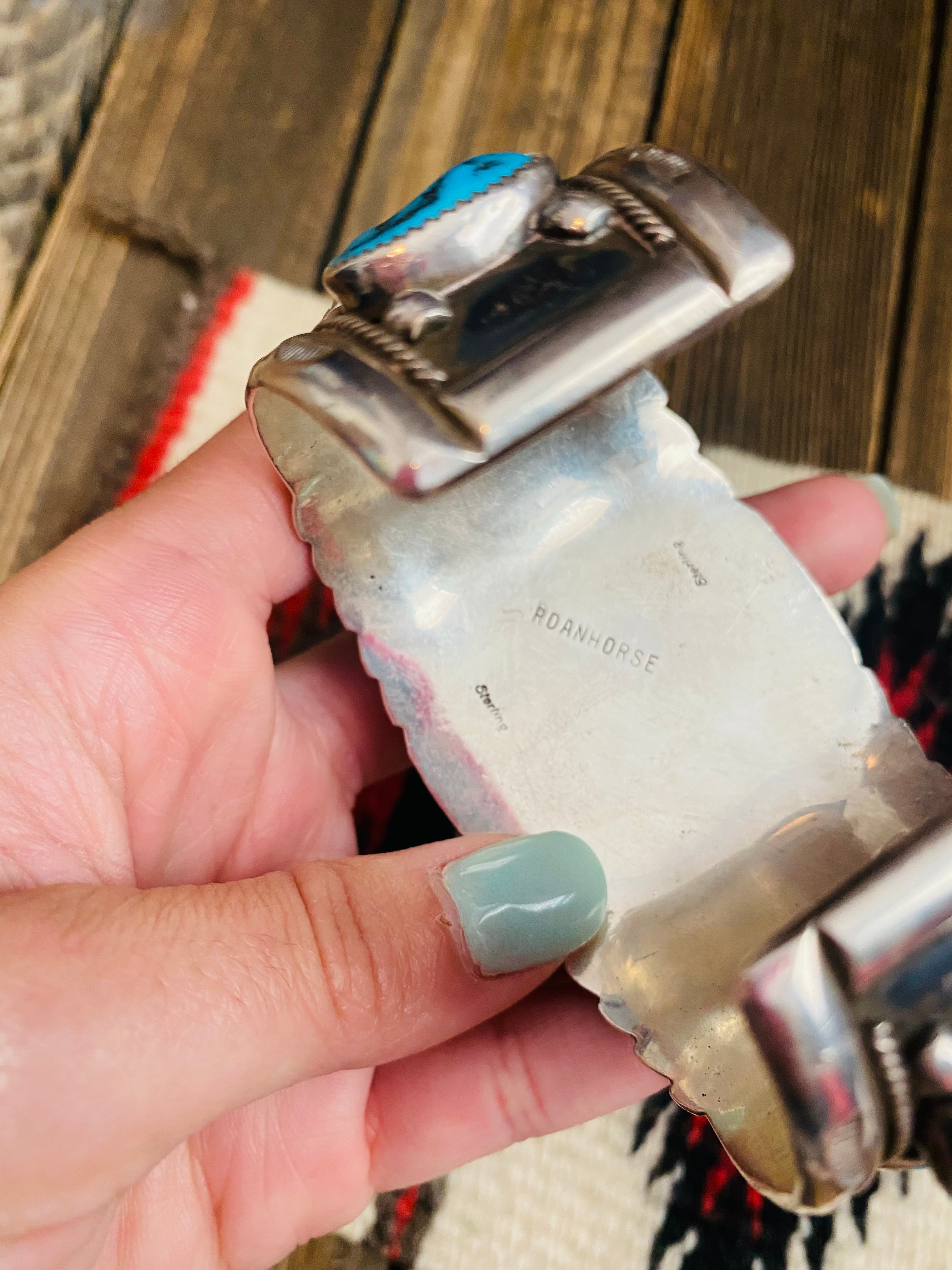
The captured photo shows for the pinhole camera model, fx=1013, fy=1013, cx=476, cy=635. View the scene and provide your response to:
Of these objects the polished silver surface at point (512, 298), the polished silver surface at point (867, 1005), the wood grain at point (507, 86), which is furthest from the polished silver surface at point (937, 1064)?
the wood grain at point (507, 86)

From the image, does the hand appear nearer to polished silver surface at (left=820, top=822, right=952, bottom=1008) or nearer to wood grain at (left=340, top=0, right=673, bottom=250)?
polished silver surface at (left=820, top=822, right=952, bottom=1008)

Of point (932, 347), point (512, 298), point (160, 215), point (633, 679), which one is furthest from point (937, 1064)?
point (160, 215)

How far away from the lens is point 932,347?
0.57m

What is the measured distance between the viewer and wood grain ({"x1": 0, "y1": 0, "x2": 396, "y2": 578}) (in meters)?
0.54

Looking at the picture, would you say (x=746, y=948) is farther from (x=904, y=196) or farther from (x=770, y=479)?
(x=904, y=196)

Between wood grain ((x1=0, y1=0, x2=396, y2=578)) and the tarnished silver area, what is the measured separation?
0.24 metres

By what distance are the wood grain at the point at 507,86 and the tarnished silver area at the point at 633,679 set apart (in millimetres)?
302

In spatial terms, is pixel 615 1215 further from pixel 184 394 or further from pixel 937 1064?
pixel 184 394

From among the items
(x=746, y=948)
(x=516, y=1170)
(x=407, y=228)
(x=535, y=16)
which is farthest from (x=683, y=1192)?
(x=535, y=16)

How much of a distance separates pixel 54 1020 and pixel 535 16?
0.61 m

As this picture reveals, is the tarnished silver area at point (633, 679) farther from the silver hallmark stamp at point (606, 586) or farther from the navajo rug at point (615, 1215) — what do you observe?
the navajo rug at point (615, 1215)

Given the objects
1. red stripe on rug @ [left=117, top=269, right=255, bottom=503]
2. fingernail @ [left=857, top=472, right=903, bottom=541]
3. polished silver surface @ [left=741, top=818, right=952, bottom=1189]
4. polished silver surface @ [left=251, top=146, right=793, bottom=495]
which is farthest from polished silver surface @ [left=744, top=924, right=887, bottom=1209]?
red stripe on rug @ [left=117, top=269, right=255, bottom=503]

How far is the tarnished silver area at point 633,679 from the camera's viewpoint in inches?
12.7

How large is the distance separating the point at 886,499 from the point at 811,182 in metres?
0.23
